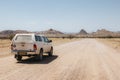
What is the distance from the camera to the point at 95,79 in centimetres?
1047

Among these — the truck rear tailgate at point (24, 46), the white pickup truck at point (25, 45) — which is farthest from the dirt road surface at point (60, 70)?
the truck rear tailgate at point (24, 46)

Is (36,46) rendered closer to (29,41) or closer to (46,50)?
(29,41)

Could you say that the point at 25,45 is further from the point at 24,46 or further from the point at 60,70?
the point at 60,70

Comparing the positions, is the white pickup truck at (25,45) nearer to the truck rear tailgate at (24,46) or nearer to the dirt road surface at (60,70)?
the truck rear tailgate at (24,46)

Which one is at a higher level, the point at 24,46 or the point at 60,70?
the point at 24,46

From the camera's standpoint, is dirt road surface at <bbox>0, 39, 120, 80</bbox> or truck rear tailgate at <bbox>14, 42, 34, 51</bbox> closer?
dirt road surface at <bbox>0, 39, 120, 80</bbox>

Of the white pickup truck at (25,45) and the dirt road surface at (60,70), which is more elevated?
the white pickup truck at (25,45)

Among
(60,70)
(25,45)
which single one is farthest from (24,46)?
(60,70)

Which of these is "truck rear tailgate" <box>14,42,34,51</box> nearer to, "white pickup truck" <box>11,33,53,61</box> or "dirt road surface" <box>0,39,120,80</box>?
"white pickup truck" <box>11,33,53,61</box>

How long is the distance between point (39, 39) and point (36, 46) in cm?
156

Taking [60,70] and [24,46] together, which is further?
[24,46]

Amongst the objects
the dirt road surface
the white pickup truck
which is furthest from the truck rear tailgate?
the dirt road surface

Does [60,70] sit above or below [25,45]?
below

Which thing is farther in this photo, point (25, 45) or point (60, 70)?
point (25, 45)
